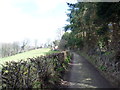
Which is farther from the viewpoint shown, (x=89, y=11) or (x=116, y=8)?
(x=89, y=11)

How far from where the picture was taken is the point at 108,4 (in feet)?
21.6

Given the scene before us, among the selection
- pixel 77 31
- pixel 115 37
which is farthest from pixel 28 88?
pixel 77 31

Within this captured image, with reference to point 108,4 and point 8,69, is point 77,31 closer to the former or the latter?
point 108,4

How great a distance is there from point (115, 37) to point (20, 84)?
9.67 metres

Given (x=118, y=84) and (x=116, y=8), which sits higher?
(x=116, y=8)

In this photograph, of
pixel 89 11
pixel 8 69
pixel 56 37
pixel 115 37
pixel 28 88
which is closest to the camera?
pixel 8 69

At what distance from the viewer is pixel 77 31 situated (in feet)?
63.4

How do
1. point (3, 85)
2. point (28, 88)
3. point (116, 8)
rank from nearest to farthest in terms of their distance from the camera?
point (3, 85) < point (28, 88) < point (116, 8)

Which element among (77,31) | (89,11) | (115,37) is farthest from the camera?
(77,31)

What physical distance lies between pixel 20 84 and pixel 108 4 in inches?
238

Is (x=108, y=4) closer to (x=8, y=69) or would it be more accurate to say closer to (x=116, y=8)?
(x=116, y=8)

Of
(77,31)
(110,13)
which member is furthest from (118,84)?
(77,31)

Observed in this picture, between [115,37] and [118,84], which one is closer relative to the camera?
[118,84]

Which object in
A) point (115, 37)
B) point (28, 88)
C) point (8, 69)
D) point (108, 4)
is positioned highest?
point (108, 4)
